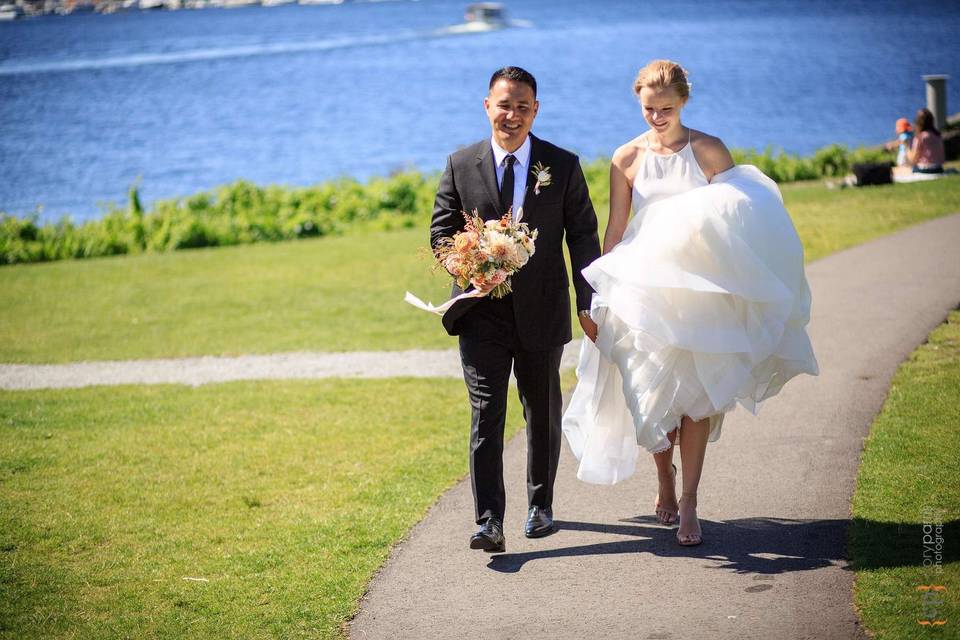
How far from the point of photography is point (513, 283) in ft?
19.2

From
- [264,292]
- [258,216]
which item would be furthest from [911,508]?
[258,216]

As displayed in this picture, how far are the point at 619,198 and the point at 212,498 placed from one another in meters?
3.31

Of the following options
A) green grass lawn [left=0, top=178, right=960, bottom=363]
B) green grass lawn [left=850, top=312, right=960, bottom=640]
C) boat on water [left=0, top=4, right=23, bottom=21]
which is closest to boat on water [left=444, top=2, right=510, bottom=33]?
boat on water [left=0, top=4, right=23, bottom=21]

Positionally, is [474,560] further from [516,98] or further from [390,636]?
[516,98]

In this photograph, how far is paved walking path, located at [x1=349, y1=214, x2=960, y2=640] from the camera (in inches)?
194

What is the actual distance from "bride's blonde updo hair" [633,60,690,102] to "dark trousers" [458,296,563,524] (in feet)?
4.42

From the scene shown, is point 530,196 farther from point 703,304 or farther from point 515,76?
point 703,304

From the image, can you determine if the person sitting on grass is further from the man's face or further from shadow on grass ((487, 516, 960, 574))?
the man's face

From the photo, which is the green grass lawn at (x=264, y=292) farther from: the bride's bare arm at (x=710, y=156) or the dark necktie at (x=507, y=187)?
the bride's bare arm at (x=710, y=156)

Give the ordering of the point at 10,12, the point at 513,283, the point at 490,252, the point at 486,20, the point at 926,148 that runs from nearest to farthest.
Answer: the point at 490,252, the point at 513,283, the point at 926,148, the point at 486,20, the point at 10,12

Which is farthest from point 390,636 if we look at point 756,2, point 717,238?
point 756,2

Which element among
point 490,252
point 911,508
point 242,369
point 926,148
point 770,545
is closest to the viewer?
point 490,252

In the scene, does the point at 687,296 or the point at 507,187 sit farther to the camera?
the point at 507,187

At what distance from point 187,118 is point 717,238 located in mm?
61834
